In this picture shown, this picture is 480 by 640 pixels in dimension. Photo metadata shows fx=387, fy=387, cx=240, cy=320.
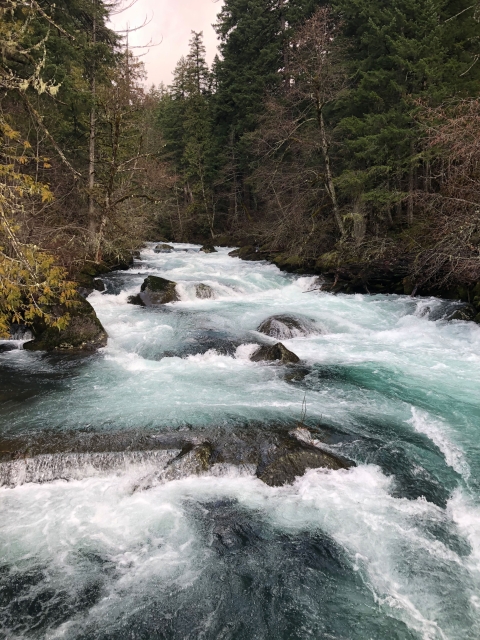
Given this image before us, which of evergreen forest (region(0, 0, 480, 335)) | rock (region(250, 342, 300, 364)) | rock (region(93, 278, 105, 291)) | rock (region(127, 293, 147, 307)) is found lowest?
rock (region(250, 342, 300, 364))

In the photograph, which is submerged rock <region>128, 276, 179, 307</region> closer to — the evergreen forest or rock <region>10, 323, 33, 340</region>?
the evergreen forest

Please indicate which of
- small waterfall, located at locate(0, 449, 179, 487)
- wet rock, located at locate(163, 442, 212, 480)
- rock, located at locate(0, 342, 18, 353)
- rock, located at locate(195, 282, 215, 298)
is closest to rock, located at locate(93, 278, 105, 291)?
rock, located at locate(195, 282, 215, 298)

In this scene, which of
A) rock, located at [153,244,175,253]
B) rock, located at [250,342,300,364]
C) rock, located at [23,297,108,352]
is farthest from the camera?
rock, located at [153,244,175,253]

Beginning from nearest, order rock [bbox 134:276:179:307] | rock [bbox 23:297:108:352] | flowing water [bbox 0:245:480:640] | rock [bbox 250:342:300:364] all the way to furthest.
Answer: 1. flowing water [bbox 0:245:480:640]
2. rock [bbox 250:342:300:364]
3. rock [bbox 23:297:108:352]
4. rock [bbox 134:276:179:307]

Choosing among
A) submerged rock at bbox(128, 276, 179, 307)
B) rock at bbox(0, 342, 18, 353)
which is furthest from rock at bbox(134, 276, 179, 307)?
rock at bbox(0, 342, 18, 353)

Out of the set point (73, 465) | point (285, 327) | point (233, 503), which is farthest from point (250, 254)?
point (233, 503)

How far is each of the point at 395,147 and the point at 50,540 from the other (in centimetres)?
1752

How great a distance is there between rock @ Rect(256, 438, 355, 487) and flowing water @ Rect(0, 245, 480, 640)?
12cm

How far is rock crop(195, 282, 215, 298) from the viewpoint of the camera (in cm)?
1489

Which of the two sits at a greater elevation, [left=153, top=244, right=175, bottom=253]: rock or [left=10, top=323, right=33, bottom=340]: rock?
[left=153, top=244, right=175, bottom=253]: rock

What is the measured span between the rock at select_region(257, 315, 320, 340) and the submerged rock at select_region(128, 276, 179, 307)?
4.19 m

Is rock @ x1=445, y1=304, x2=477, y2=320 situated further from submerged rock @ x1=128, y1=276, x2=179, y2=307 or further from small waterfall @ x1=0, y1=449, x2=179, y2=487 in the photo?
small waterfall @ x1=0, y1=449, x2=179, y2=487

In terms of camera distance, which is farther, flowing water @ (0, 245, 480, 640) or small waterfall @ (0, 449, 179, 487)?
small waterfall @ (0, 449, 179, 487)

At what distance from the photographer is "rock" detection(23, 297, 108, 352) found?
952 centimetres
